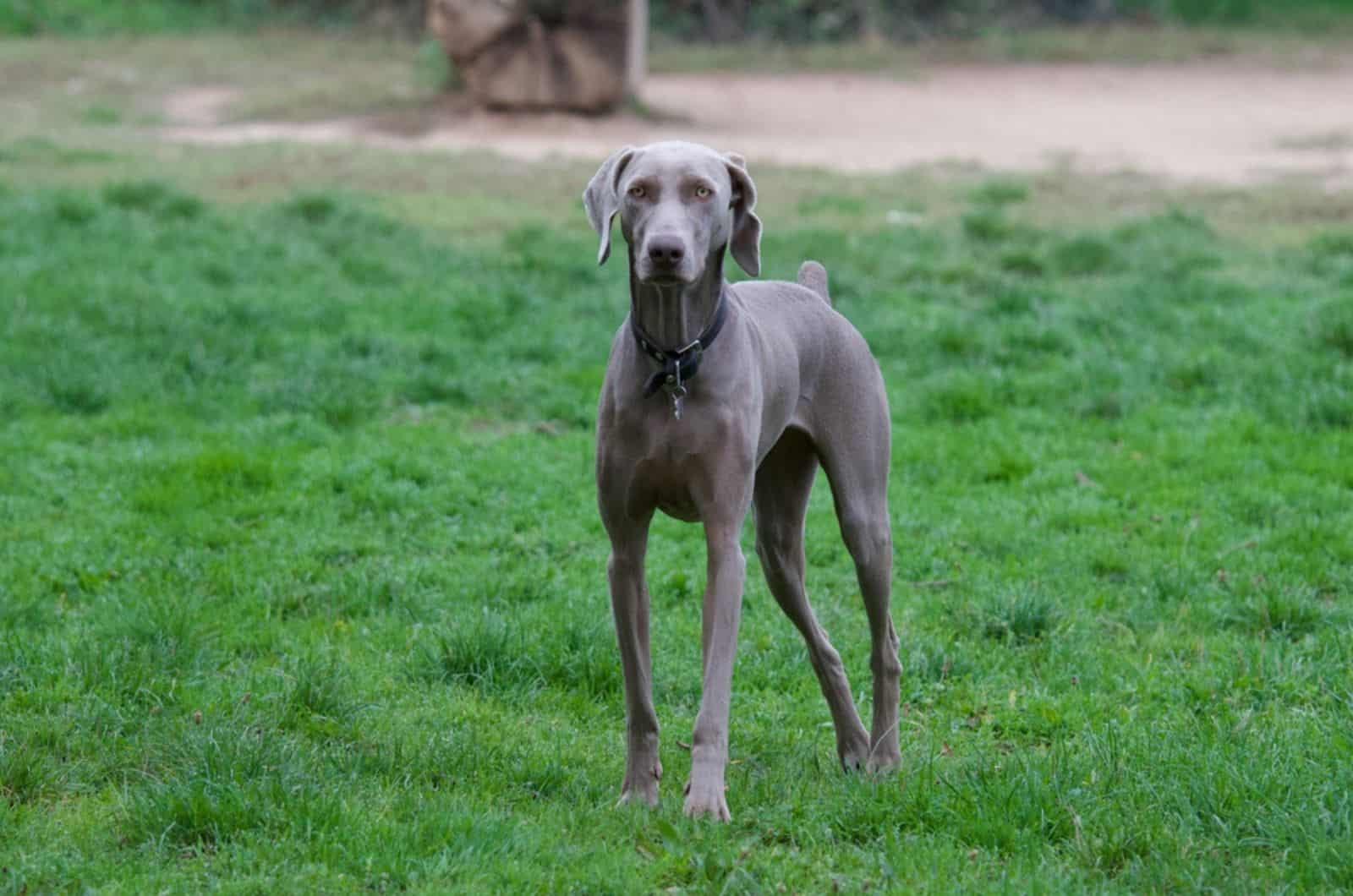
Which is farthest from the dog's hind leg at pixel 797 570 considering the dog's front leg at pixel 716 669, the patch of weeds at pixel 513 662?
the patch of weeds at pixel 513 662

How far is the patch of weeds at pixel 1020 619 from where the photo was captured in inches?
209

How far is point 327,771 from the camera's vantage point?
404 cm

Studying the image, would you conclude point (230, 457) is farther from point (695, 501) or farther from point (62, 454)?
point (695, 501)

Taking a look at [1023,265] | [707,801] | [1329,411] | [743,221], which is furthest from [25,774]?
[1023,265]

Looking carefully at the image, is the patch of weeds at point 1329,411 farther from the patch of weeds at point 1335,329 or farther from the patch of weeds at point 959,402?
the patch of weeds at point 959,402

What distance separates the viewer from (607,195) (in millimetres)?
3908

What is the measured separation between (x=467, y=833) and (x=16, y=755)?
47.7 inches

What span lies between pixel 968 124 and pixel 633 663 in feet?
45.7

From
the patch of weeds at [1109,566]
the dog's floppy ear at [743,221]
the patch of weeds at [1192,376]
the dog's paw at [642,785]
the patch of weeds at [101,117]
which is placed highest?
the dog's floppy ear at [743,221]

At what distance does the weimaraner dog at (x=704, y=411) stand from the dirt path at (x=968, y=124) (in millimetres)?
10002

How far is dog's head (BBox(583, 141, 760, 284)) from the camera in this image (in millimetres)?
3645

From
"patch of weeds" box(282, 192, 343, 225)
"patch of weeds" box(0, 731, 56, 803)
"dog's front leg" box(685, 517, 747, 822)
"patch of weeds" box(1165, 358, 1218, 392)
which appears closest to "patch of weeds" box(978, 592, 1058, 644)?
"dog's front leg" box(685, 517, 747, 822)

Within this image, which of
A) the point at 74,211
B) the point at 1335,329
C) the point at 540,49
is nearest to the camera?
the point at 1335,329

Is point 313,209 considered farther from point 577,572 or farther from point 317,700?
point 317,700
